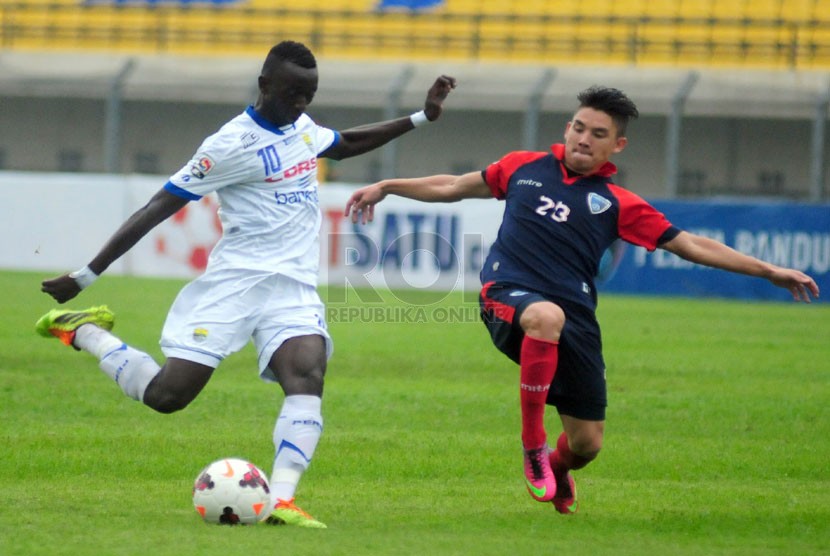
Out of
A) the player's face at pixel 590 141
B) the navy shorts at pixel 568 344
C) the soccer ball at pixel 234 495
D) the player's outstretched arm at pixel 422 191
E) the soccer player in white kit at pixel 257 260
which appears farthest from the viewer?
the player's outstretched arm at pixel 422 191

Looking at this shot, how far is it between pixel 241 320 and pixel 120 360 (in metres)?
0.75

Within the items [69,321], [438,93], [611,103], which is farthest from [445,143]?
[611,103]

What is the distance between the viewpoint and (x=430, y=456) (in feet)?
26.8

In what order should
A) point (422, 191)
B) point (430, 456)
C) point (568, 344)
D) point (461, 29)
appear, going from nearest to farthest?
point (568, 344) < point (422, 191) < point (430, 456) < point (461, 29)

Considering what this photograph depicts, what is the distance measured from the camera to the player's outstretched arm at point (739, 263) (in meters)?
6.00

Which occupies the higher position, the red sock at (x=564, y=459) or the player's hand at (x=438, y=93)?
the player's hand at (x=438, y=93)

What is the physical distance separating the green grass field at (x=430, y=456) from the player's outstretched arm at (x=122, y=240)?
1.02m

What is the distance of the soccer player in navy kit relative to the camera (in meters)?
6.31

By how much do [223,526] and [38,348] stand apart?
7.93 metres

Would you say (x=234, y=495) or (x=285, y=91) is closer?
A: (x=234, y=495)

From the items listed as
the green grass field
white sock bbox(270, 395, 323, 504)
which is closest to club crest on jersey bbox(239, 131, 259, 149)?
white sock bbox(270, 395, 323, 504)

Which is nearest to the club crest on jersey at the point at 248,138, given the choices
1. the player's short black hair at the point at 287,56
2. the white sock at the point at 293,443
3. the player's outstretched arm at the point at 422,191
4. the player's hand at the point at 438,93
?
the player's short black hair at the point at 287,56

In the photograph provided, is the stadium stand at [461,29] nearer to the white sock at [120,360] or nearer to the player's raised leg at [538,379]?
the white sock at [120,360]

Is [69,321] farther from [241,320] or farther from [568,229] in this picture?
[568,229]
